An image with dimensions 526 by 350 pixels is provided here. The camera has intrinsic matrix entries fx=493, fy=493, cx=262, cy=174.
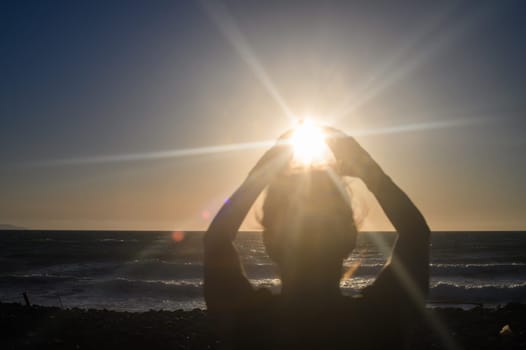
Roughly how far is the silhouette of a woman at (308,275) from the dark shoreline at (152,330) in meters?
9.84

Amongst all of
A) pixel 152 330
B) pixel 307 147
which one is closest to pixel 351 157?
pixel 307 147

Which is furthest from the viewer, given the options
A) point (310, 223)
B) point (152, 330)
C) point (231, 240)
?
point (152, 330)

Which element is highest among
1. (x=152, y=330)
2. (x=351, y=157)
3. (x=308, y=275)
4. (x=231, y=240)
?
(x=351, y=157)

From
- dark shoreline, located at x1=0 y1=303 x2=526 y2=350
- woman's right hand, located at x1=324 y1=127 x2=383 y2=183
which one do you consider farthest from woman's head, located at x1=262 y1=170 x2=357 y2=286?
dark shoreline, located at x1=0 y1=303 x2=526 y2=350

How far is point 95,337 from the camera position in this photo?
44.6 feet

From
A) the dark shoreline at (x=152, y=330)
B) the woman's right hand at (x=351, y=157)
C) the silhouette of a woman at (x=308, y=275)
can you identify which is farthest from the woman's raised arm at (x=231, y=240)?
the dark shoreline at (x=152, y=330)

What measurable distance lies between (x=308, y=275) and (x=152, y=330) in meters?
13.7

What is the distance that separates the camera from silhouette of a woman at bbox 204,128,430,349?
159cm

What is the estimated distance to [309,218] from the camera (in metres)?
1.56

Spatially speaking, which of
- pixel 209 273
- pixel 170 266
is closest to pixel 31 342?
pixel 209 273

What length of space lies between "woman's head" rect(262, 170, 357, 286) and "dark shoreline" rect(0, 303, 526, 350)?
394 inches

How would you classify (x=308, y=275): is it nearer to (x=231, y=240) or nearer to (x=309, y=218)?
(x=309, y=218)

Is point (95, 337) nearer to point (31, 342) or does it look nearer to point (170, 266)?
point (31, 342)

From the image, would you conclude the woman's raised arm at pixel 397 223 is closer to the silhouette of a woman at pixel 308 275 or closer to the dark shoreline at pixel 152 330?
the silhouette of a woman at pixel 308 275
